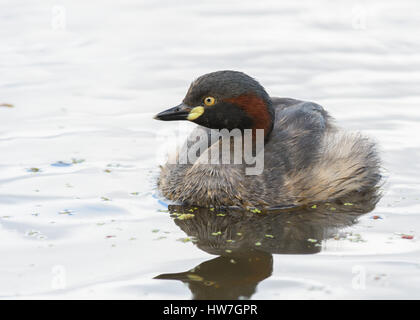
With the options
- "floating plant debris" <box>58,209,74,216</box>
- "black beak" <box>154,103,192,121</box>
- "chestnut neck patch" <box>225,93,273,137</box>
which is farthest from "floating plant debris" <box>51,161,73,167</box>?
"chestnut neck patch" <box>225,93,273,137</box>

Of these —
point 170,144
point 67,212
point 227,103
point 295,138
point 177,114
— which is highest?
point 227,103

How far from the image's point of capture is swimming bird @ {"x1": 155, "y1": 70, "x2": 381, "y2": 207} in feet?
24.3

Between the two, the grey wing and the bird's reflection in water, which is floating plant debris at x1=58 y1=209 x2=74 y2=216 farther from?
the grey wing

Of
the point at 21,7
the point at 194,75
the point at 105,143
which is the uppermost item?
the point at 21,7

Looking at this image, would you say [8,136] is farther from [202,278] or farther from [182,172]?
[202,278]

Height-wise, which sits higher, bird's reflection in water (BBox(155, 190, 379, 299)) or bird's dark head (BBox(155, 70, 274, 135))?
bird's dark head (BBox(155, 70, 274, 135))

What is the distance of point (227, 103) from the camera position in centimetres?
743

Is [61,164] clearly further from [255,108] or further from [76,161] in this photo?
[255,108]

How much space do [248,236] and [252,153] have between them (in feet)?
3.28

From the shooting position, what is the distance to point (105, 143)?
903 cm

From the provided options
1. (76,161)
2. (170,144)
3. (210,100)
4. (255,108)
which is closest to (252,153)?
(255,108)

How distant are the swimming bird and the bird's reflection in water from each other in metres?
0.12

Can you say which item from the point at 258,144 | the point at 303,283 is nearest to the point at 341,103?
the point at 258,144

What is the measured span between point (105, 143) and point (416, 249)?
3.91 m
